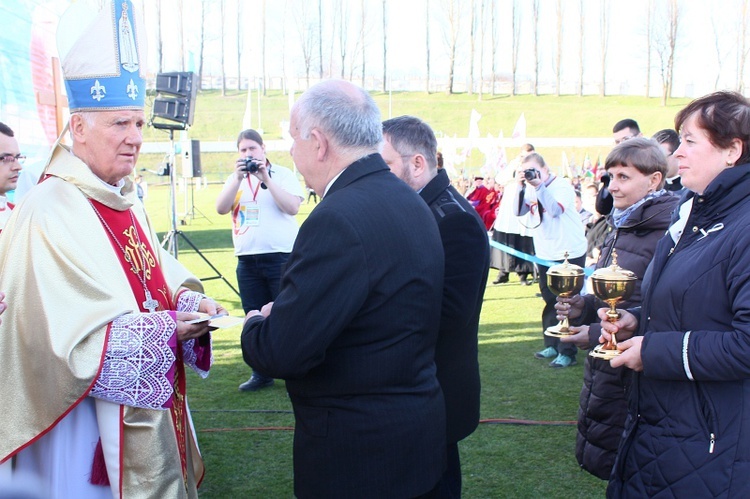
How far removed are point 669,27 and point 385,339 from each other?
6541cm

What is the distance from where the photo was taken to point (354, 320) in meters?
2.18

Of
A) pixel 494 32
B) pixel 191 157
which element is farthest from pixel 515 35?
pixel 191 157

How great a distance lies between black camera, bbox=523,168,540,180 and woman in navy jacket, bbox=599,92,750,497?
179 inches

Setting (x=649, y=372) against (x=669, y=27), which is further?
(x=669, y=27)

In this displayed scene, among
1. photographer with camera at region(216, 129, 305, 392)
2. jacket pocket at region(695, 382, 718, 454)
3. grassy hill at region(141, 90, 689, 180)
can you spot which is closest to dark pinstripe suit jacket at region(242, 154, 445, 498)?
jacket pocket at region(695, 382, 718, 454)

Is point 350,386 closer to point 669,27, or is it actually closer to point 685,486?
point 685,486

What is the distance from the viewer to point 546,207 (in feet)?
23.5

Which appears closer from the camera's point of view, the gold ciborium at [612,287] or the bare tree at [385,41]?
the gold ciborium at [612,287]

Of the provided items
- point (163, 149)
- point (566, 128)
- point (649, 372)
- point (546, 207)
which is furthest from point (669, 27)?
point (649, 372)

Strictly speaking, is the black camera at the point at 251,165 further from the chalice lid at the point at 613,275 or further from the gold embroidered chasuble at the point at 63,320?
the chalice lid at the point at 613,275

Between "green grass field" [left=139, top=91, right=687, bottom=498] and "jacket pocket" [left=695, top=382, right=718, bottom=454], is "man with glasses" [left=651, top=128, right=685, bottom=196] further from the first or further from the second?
"jacket pocket" [left=695, top=382, right=718, bottom=454]

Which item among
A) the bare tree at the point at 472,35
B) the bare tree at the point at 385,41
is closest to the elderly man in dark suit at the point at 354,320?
the bare tree at the point at 472,35

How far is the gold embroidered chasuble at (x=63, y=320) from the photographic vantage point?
2354 millimetres

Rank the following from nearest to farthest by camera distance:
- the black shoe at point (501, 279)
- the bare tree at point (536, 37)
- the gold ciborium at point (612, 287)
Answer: the gold ciborium at point (612, 287) < the black shoe at point (501, 279) < the bare tree at point (536, 37)
